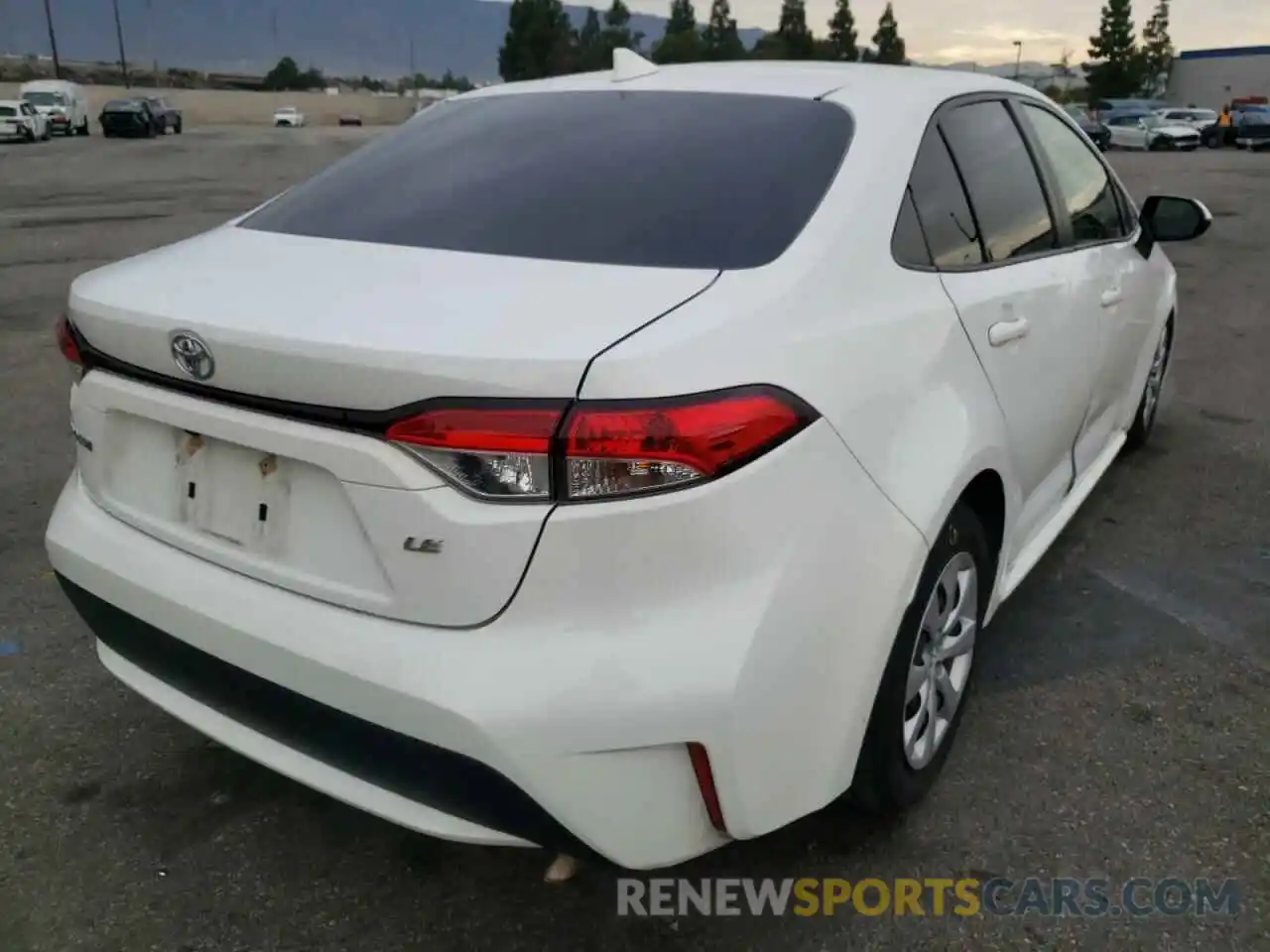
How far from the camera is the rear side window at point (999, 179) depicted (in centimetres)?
281

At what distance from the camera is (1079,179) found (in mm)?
3613

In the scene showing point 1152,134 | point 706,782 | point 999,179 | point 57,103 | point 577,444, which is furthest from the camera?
point 57,103

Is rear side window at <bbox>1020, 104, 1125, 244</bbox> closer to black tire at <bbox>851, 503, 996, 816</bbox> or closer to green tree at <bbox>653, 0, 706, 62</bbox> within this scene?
black tire at <bbox>851, 503, 996, 816</bbox>

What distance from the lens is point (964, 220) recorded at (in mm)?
2715

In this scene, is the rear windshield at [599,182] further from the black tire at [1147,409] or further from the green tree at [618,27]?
the green tree at [618,27]

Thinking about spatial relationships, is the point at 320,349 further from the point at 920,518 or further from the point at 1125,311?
the point at 1125,311

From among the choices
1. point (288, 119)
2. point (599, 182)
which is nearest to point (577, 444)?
point (599, 182)

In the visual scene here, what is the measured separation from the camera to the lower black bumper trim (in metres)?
1.86

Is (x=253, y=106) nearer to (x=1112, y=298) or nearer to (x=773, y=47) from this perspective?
(x=773, y=47)

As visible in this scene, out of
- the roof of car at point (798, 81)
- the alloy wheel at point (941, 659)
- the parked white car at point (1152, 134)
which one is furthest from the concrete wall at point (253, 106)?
the alloy wheel at point (941, 659)

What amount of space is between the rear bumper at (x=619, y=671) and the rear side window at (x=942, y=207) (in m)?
0.77

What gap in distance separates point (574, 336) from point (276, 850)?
1425mm

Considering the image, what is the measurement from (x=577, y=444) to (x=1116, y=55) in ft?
284

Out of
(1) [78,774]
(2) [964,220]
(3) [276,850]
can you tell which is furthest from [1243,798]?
(1) [78,774]
